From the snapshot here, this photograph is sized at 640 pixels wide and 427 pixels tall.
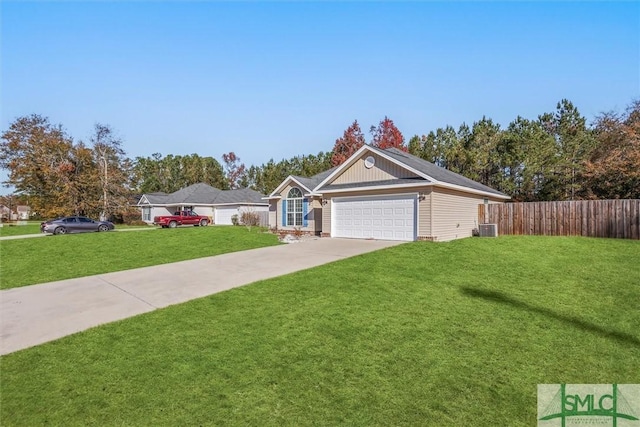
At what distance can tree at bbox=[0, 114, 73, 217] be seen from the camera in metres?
34.3

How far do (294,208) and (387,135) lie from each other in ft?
73.0

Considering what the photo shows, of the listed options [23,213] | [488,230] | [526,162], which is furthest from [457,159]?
[23,213]

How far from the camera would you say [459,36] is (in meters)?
11.5

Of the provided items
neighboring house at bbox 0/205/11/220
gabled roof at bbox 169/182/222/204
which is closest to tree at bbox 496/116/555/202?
gabled roof at bbox 169/182/222/204

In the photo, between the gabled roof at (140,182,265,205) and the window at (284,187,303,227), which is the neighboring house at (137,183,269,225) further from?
the window at (284,187,303,227)

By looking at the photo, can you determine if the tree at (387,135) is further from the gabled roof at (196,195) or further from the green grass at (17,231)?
the green grass at (17,231)

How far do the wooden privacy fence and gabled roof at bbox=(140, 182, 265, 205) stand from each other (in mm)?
25475

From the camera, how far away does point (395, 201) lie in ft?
51.5

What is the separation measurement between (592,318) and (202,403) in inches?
254

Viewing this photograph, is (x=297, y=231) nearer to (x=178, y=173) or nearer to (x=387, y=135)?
(x=387, y=135)

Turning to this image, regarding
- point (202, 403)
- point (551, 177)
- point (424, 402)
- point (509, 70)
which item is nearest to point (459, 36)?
Result: point (509, 70)

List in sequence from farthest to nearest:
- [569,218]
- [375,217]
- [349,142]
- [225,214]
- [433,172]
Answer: [349,142] → [225,214] → [433,172] → [375,217] → [569,218]

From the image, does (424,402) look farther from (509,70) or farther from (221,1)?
(509,70)

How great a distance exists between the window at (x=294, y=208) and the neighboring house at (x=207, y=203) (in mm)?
11238
